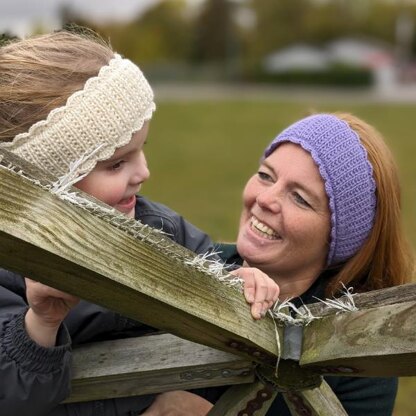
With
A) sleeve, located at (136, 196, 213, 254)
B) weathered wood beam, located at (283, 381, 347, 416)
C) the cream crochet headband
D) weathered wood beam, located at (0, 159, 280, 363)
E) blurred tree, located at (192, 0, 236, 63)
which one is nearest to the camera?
weathered wood beam, located at (0, 159, 280, 363)

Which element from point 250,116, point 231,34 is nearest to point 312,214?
point 250,116

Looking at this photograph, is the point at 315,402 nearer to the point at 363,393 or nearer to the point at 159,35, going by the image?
the point at 363,393

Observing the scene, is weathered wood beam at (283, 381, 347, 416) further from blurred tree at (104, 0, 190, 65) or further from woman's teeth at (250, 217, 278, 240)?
blurred tree at (104, 0, 190, 65)

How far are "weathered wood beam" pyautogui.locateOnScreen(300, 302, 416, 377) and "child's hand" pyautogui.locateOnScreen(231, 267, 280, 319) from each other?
99mm

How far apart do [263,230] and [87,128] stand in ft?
2.05

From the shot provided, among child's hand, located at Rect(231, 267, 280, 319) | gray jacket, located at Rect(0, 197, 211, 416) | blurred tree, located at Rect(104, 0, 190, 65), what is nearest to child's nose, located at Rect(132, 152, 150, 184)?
gray jacket, located at Rect(0, 197, 211, 416)

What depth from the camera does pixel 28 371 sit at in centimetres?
179

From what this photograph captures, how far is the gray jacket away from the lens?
1798 mm

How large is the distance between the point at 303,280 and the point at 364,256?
0.20 meters

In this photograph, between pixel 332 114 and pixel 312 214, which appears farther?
pixel 332 114

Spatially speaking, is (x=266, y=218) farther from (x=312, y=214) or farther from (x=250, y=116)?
(x=250, y=116)

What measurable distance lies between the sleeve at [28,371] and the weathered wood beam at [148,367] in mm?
146

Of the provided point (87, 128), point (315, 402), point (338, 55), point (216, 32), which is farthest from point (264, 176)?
point (338, 55)

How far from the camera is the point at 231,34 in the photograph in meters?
74.0
